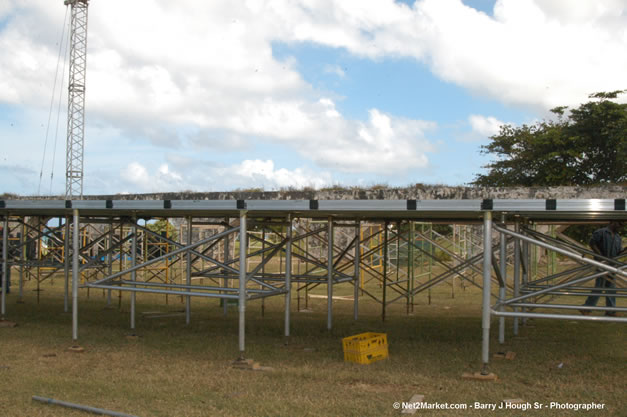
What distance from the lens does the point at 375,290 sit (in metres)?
16.3

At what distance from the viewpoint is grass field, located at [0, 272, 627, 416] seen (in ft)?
17.1

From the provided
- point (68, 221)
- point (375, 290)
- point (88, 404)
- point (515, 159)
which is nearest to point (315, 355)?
point (88, 404)

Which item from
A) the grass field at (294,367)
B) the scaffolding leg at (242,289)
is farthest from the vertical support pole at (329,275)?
the scaffolding leg at (242,289)

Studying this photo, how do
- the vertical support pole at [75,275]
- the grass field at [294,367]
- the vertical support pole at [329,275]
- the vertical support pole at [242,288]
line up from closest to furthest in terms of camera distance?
the grass field at [294,367] < the vertical support pole at [242,288] < the vertical support pole at [75,275] < the vertical support pole at [329,275]

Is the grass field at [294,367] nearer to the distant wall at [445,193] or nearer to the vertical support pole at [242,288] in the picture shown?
the vertical support pole at [242,288]

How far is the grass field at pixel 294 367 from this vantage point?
5.23 meters

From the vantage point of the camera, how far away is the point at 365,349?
6.88 meters

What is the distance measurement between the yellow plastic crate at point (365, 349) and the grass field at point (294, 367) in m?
0.13

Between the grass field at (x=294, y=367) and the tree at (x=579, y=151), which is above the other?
the tree at (x=579, y=151)

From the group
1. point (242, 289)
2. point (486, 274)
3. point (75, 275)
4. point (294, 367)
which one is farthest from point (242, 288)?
point (486, 274)

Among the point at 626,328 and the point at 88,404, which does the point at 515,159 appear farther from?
the point at 88,404

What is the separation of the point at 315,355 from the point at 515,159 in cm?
2219

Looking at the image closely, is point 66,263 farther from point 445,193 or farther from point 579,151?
point 579,151

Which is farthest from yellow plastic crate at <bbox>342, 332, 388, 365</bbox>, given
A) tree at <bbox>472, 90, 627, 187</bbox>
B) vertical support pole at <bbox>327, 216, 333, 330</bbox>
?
tree at <bbox>472, 90, 627, 187</bbox>
